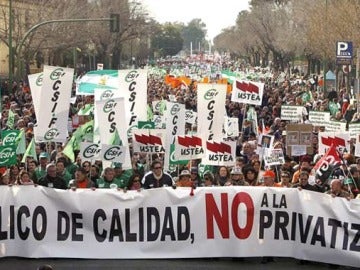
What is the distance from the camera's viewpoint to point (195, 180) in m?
14.9

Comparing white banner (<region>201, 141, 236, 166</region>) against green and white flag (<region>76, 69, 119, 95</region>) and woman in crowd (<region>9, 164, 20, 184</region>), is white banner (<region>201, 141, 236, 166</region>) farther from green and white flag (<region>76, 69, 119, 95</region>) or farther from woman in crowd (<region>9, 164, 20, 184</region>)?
green and white flag (<region>76, 69, 119, 95</region>)

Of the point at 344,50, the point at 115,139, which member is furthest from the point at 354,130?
the point at 344,50

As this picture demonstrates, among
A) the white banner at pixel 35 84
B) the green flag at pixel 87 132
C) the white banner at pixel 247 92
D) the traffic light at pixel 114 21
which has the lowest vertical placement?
the green flag at pixel 87 132

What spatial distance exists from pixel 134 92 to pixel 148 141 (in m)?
2.15

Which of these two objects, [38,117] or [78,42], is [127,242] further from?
[78,42]

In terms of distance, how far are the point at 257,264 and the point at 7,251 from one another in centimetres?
315

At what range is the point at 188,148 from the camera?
16562 millimetres

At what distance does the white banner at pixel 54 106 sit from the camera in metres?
17.3

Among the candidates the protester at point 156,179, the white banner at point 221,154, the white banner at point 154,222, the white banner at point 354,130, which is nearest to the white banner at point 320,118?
the white banner at point 354,130

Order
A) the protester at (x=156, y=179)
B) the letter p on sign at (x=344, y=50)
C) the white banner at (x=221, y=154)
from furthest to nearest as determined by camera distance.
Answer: the letter p on sign at (x=344, y=50) → the white banner at (x=221, y=154) → the protester at (x=156, y=179)

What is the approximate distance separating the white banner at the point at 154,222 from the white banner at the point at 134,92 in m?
6.54

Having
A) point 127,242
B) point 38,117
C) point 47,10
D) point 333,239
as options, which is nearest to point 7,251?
point 127,242

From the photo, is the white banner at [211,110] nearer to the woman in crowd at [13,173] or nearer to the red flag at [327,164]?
the red flag at [327,164]

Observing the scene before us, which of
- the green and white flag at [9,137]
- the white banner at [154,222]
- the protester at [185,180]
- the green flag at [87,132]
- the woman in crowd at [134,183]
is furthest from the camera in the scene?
the green flag at [87,132]
